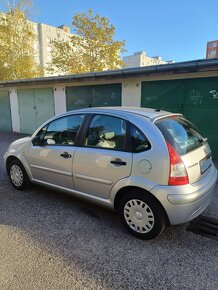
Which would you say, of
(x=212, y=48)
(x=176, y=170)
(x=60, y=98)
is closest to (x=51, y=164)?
(x=176, y=170)

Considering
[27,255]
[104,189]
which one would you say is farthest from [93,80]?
[27,255]

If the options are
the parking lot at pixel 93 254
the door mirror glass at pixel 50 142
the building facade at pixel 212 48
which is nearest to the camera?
the parking lot at pixel 93 254

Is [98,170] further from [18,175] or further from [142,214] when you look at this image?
[18,175]

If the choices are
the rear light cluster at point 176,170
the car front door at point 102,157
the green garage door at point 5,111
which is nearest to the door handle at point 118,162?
the car front door at point 102,157

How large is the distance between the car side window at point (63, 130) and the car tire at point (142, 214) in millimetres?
1209

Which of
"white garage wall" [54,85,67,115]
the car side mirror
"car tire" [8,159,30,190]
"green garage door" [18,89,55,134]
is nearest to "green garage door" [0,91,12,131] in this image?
"green garage door" [18,89,55,134]

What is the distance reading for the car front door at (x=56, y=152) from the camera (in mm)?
3076

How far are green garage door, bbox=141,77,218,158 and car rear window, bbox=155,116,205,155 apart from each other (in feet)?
12.4

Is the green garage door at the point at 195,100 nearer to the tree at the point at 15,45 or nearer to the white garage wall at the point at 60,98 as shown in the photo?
the white garage wall at the point at 60,98

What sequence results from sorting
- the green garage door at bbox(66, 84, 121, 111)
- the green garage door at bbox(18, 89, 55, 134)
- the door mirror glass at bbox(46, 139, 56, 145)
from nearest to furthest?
the door mirror glass at bbox(46, 139, 56, 145), the green garage door at bbox(66, 84, 121, 111), the green garage door at bbox(18, 89, 55, 134)

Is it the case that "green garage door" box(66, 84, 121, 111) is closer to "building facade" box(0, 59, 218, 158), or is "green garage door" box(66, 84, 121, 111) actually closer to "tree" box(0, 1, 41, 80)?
"building facade" box(0, 59, 218, 158)

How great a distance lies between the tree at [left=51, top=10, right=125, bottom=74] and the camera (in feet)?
61.8

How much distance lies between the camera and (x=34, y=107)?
10.6 metres

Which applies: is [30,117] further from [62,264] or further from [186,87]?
[62,264]
